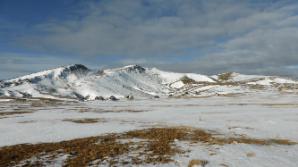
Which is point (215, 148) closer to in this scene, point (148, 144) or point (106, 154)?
point (148, 144)

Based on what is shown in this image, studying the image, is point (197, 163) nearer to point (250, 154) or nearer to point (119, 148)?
point (250, 154)

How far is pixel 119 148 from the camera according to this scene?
75.3ft

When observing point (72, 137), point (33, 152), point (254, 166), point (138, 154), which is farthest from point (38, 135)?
point (254, 166)

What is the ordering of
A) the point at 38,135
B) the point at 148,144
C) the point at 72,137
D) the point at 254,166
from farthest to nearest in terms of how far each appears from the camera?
the point at 38,135 < the point at 72,137 < the point at 148,144 < the point at 254,166

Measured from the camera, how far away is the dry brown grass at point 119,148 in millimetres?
19531

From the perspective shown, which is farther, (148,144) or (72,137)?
(72,137)

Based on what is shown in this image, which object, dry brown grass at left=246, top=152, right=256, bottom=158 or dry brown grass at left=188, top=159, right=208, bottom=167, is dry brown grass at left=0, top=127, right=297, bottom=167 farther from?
dry brown grass at left=246, top=152, right=256, bottom=158

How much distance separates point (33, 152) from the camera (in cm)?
2189

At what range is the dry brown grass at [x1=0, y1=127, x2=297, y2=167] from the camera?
1953 centimetres

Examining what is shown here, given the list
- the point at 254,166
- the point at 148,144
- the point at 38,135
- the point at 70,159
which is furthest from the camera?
the point at 38,135

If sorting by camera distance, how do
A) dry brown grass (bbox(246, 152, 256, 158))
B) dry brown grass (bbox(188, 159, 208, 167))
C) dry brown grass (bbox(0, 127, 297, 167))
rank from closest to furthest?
dry brown grass (bbox(188, 159, 208, 167)) < dry brown grass (bbox(0, 127, 297, 167)) < dry brown grass (bbox(246, 152, 256, 158))

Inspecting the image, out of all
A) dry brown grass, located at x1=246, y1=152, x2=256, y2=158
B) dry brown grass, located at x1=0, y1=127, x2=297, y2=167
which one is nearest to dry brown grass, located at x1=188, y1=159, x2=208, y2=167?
dry brown grass, located at x1=0, y1=127, x2=297, y2=167

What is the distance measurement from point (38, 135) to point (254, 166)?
20510 mm

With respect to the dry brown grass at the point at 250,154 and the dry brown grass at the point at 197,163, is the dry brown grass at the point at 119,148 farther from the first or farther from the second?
the dry brown grass at the point at 250,154
